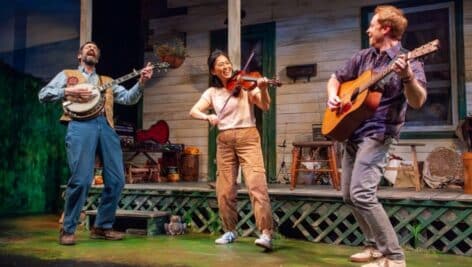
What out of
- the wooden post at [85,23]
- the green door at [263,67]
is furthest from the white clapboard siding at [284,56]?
the wooden post at [85,23]

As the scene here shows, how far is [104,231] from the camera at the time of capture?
4883 mm

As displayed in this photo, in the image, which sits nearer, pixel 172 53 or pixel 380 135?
pixel 380 135

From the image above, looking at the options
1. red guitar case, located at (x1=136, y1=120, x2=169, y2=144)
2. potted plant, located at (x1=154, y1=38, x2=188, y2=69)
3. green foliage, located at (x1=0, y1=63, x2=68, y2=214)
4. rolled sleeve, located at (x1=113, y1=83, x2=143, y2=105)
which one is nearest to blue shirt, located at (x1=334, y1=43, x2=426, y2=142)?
rolled sleeve, located at (x1=113, y1=83, x2=143, y2=105)

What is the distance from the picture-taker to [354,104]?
10.5ft

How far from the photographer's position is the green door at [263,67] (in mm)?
7605

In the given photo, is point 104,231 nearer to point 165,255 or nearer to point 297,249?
point 165,255

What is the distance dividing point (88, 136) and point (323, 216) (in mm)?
2385

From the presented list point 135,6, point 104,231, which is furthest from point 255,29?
point 104,231

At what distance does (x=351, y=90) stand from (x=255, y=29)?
478 centimetres

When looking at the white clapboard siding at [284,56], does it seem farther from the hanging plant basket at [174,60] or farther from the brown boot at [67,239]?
the brown boot at [67,239]

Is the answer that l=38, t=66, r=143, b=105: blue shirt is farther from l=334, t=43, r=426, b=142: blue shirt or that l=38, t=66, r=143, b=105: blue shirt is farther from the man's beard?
l=334, t=43, r=426, b=142: blue shirt

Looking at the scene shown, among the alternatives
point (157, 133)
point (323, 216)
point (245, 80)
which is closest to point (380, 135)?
point (245, 80)

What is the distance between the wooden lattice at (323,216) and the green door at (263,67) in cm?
208

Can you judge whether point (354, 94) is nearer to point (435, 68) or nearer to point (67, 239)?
point (67, 239)
